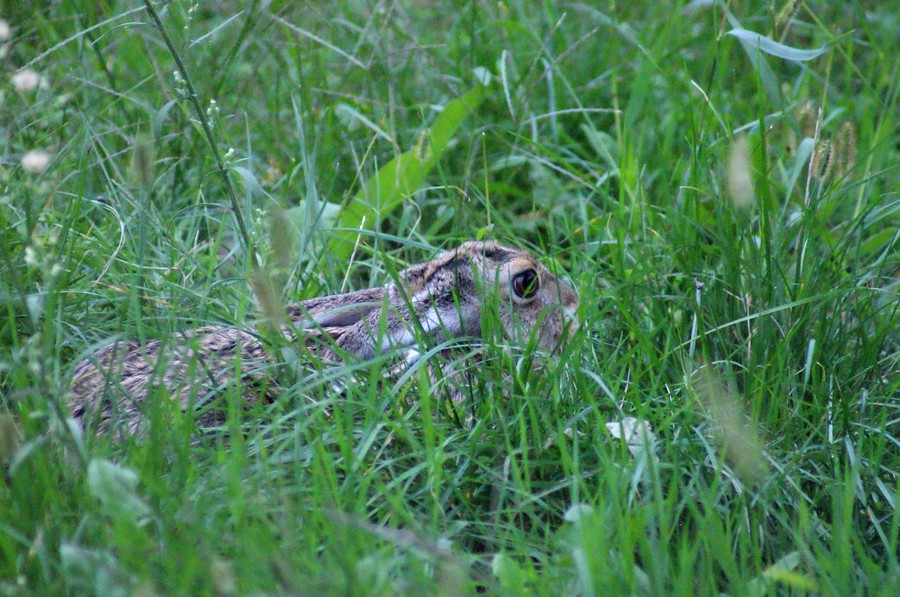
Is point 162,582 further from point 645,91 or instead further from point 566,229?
point 645,91

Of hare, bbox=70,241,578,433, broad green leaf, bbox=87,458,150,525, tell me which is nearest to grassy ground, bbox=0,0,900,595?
broad green leaf, bbox=87,458,150,525

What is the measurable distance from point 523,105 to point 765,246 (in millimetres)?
1736

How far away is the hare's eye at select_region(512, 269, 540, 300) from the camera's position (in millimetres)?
3762

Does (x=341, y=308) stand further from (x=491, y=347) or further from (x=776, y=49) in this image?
(x=776, y=49)

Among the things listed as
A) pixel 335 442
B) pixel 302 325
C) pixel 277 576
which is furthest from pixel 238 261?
pixel 277 576

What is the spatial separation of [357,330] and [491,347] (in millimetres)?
615

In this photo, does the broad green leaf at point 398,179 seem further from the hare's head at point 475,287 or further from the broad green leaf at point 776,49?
the broad green leaf at point 776,49

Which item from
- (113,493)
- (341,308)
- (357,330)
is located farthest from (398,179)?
(113,493)

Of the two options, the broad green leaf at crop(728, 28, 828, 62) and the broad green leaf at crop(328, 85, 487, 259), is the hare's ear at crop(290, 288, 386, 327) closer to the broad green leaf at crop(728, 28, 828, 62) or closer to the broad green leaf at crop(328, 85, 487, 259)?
the broad green leaf at crop(328, 85, 487, 259)

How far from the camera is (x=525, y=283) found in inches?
149

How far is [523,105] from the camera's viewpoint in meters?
→ 4.71

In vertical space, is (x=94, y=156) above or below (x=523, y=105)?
above

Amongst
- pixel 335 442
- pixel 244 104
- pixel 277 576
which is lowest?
pixel 335 442

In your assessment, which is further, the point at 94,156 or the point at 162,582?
the point at 94,156
